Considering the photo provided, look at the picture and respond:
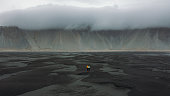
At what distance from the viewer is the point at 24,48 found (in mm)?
175875

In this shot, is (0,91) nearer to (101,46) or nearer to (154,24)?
(101,46)

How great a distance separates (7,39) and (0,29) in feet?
72.4

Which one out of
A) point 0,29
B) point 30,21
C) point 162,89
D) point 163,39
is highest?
point 30,21

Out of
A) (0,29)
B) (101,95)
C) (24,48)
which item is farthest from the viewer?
(0,29)

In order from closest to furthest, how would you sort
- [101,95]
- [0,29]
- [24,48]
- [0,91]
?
[101,95]
[0,91]
[24,48]
[0,29]

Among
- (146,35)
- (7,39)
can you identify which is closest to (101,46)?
(146,35)

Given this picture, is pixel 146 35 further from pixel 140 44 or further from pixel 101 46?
pixel 101 46

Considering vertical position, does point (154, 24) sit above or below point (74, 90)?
above

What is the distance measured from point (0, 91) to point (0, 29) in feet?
695

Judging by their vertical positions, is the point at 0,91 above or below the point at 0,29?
below

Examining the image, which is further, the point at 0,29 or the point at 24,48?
the point at 0,29

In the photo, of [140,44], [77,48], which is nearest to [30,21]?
[77,48]

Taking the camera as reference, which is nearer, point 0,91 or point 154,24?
point 0,91

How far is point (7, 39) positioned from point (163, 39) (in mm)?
222613
